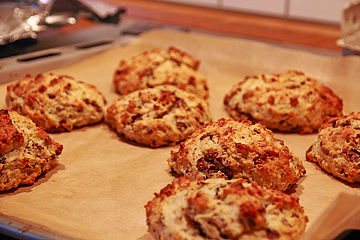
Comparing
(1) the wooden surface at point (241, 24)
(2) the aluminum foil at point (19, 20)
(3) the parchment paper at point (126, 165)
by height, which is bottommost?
(3) the parchment paper at point (126, 165)

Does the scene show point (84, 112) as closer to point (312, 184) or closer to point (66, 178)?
point (66, 178)

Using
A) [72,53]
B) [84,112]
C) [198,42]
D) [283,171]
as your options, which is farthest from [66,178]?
[198,42]

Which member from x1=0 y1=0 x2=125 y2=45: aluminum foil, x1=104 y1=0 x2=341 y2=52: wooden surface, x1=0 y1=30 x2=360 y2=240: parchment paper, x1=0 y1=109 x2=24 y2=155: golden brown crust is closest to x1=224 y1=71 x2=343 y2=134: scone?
x1=0 y1=30 x2=360 y2=240: parchment paper

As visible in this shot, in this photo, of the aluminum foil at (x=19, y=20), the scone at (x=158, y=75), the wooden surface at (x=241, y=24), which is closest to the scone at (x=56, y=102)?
the scone at (x=158, y=75)

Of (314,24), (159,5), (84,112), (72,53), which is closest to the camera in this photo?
(84,112)

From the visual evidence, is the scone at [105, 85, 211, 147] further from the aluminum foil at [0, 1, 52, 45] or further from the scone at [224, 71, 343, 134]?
the aluminum foil at [0, 1, 52, 45]

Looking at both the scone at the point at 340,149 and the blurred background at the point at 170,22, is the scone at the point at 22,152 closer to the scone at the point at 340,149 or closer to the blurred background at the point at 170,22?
the blurred background at the point at 170,22

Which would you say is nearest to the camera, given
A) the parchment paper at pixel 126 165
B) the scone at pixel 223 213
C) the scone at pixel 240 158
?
the scone at pixel 223 213
